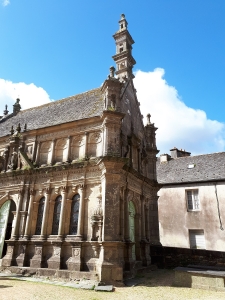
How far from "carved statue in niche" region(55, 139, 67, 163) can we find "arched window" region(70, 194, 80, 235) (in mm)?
2668

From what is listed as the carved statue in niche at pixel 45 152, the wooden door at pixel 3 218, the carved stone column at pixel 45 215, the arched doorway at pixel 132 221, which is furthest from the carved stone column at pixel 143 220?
the wooden door at pixel 3 218

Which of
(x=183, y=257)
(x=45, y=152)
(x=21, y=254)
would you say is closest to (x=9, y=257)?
(x=21, y=254)

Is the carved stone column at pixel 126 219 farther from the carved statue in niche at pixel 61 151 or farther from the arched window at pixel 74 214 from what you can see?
the carved statue in niche at pixel 61 151

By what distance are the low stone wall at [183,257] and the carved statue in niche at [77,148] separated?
7.76m

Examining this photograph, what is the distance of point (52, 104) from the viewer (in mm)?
19438

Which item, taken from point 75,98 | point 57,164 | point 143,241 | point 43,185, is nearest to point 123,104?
point 75,98

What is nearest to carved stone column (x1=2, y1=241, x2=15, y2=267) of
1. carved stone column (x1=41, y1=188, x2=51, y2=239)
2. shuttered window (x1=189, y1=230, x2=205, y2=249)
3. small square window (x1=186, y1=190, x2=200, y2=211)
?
carved stone column (x1=41, y1=188, x2=51, y2=239)

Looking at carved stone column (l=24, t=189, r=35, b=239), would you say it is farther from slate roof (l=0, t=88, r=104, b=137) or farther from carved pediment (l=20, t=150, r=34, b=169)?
slate roof (l=0, t=88, r=104, b=137)

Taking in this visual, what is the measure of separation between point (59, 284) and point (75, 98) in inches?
504

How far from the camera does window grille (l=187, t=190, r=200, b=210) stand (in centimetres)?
2056

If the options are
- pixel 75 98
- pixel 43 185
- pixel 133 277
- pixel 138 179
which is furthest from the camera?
pixel 75 98

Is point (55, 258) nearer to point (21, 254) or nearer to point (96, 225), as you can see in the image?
point (21, 254)

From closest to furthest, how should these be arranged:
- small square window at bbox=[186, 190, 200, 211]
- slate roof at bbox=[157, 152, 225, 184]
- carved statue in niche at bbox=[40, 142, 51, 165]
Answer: carved statue in niche at bbox=[40, 142, 51, 165], small square window at bbox=[186, 190, 200, 211], slate roof at bbox=[157, 152, 225, 184]

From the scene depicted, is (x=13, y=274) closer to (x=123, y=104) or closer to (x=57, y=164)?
(x=57, y=164)
